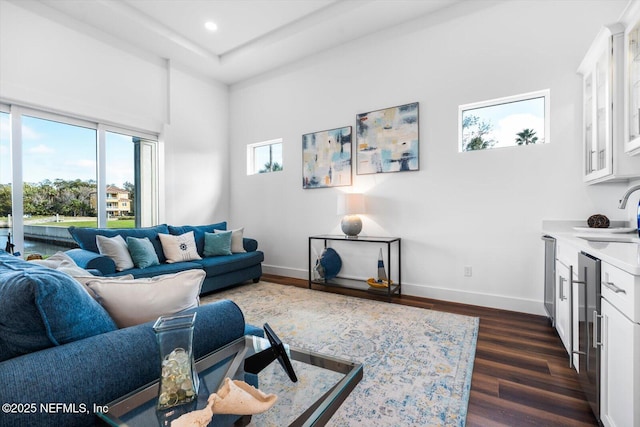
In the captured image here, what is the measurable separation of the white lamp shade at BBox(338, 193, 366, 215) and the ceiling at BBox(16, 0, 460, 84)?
6.92 feet

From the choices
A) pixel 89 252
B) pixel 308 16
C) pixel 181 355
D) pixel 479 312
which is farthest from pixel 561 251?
pixel 89 252

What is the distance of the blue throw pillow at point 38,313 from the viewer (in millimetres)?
769

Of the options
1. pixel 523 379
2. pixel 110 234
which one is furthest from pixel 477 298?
pixel 110 234

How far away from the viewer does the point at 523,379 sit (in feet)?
6.08

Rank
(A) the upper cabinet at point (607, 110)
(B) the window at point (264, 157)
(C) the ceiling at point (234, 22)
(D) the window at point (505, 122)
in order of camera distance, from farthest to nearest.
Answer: (B) the window at point (264, 157) → (C) the ceiling at point (234, 22) → (D) the window at point (505, 122) → (A) the upper cabinet at point (607, 110)

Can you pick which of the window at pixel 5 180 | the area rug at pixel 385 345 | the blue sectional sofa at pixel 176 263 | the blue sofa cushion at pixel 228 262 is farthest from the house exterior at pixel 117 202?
the area rug at pixel 385 345

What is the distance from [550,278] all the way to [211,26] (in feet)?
15.5

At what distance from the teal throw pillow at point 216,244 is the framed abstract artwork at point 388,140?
6.76 ft

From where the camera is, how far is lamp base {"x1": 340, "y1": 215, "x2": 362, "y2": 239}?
150 inches

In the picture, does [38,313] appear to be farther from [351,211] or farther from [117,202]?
[117,202]

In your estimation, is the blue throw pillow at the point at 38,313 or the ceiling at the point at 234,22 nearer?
the blue throw pillow at the point at 38,313

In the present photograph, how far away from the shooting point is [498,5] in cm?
310

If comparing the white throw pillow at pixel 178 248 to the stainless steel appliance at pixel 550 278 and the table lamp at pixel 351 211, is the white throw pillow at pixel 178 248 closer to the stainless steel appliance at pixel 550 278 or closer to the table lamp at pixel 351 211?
the table lamp at pixel 351 211

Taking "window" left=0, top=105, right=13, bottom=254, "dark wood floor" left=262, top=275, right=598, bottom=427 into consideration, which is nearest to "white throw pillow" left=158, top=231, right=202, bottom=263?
"window" left=0, top=105, right=13, bottom=254
